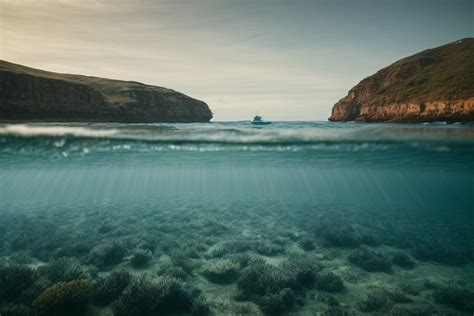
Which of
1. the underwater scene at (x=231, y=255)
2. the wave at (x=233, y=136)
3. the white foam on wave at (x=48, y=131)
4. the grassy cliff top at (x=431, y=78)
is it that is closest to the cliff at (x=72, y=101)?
the underwater scene at (x=231, y=255)

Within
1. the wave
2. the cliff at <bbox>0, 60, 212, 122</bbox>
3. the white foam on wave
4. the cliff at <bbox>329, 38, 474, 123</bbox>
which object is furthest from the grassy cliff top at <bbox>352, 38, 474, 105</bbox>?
the cliff at <bbox>0, 60, 212, 122</bbox>

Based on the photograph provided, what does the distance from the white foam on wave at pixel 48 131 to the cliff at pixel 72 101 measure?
427 inches

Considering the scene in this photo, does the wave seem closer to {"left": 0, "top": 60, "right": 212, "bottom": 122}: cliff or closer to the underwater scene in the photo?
the underwater scene

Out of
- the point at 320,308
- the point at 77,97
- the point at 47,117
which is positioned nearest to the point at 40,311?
the point at 320,308

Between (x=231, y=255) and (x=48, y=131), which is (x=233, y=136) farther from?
(x=48, y=131)

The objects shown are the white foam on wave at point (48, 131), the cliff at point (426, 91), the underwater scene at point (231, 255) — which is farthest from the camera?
the cliff at point (426, 91)

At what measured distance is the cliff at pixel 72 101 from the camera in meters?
25.1

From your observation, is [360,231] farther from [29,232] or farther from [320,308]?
[29,232]

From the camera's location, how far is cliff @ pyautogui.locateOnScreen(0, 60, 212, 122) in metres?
25.1

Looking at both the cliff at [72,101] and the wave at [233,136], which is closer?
the wave at [233,136]

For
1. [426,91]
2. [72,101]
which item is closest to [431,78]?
[426,91]

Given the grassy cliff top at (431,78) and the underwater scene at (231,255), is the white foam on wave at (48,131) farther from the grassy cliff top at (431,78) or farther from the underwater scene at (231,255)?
the grassy cliff top at (431,78)

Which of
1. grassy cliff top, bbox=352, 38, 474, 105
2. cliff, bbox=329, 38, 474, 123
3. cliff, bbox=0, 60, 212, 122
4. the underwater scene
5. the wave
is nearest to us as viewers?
the underwater scene

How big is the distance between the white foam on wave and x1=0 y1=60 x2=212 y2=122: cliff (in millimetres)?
10847
